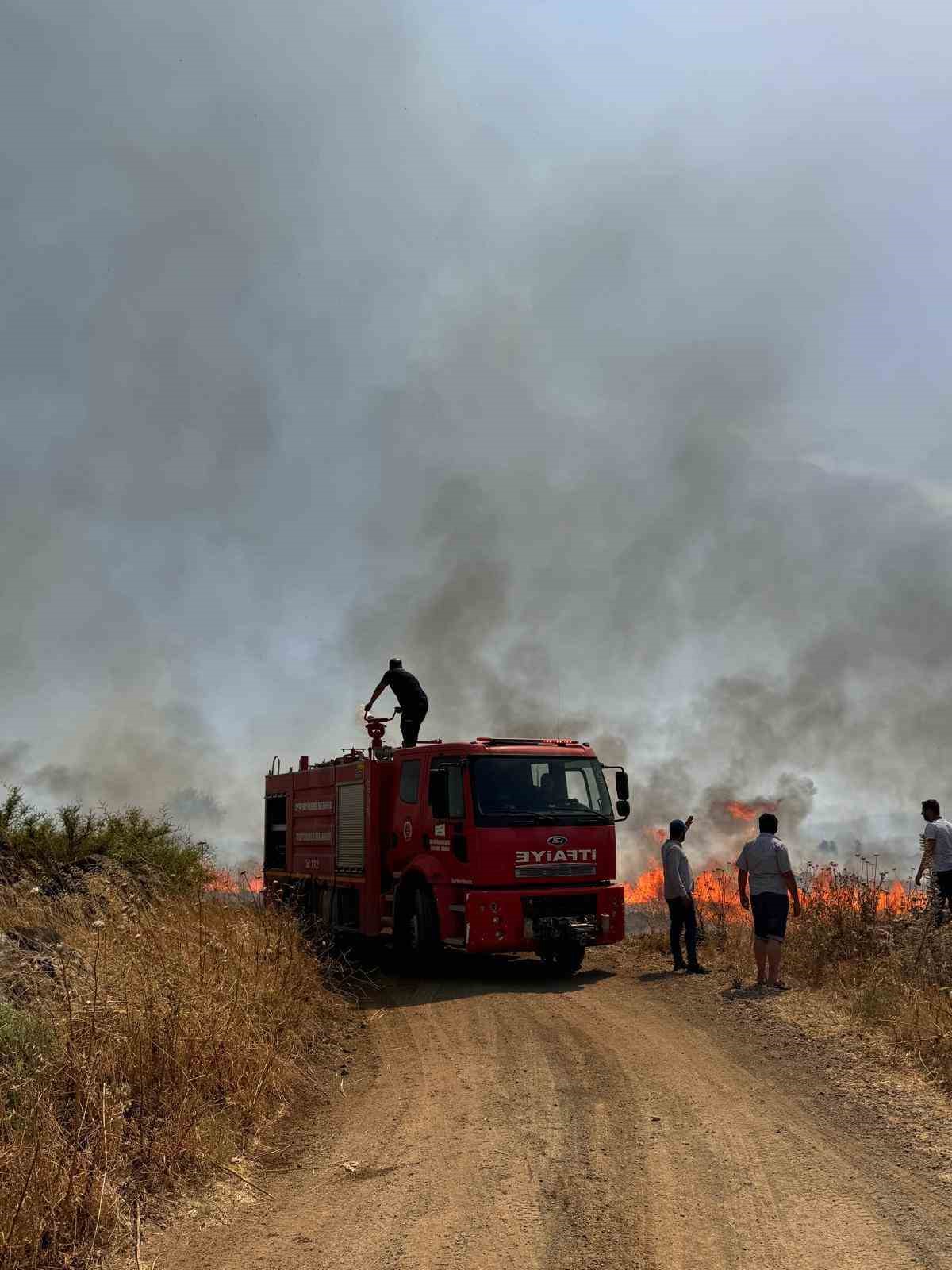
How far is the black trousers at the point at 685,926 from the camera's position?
12531mm

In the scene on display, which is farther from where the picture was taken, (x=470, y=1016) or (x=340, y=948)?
(x=340, y=948)

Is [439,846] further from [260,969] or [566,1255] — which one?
[566,1255]

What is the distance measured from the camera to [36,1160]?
15.1 feet

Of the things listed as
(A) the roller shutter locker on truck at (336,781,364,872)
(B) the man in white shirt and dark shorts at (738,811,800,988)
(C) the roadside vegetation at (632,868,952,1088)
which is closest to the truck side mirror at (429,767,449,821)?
(A) the roller shutter locker on truck at (336,781,364,872)

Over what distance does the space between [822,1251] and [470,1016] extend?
5939mm

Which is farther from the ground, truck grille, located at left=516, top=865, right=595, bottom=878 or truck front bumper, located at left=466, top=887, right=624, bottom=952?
truck grille, located at left=516, top=865, right=595, bottom=878

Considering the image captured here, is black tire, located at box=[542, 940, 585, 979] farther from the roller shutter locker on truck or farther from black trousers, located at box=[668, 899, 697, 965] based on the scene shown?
the roller shutter locker on truck

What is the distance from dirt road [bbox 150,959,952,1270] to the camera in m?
4.70

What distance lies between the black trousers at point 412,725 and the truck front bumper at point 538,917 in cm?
376

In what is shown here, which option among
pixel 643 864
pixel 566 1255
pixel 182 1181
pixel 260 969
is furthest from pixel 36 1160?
pixel 643 864

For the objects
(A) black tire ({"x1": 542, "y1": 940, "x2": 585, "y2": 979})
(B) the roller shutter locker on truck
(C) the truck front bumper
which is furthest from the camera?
(B) the roller shutter locker on truck

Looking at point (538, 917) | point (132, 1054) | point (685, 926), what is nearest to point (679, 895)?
point (685, 926)

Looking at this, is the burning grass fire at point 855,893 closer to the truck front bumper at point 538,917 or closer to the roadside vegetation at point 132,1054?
the truck front bumper at point 538,917

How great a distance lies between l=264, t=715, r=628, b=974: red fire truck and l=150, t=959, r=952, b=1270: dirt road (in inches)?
121
